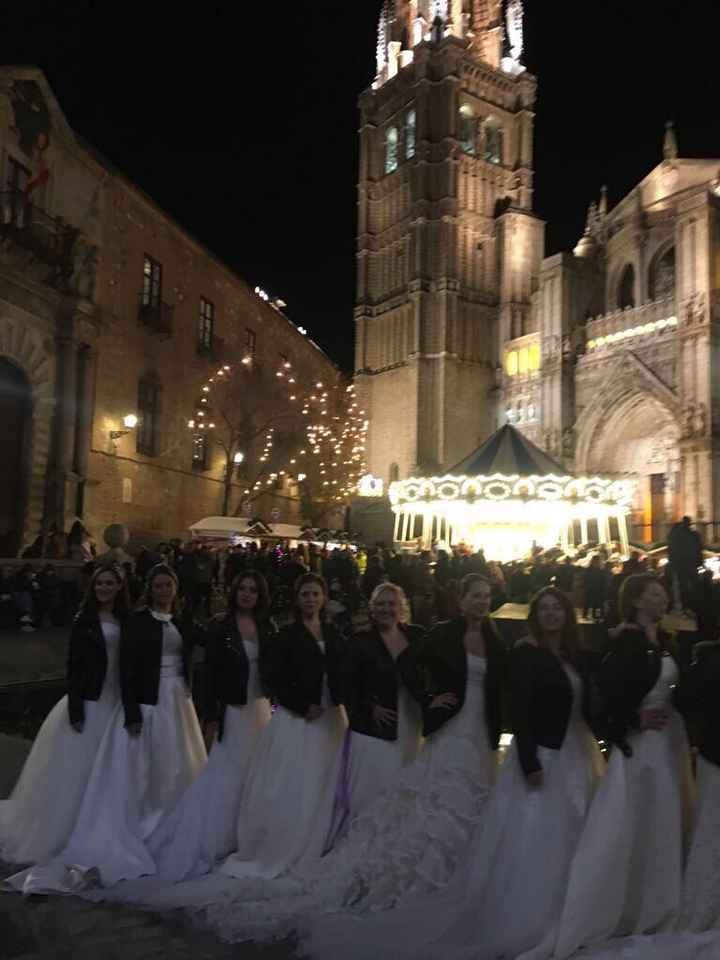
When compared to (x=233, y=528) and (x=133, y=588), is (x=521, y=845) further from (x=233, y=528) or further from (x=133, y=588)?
(x=233, y=528)

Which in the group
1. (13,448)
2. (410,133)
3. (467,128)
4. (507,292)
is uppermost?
(467,128)

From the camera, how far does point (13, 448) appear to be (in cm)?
1958

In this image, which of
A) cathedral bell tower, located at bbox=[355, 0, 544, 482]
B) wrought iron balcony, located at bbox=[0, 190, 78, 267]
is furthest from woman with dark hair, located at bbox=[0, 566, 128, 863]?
cathedral bell tower, located at bbox=[355, 0, 544, 482]

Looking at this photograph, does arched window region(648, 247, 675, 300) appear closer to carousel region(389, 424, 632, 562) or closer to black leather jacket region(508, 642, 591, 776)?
carousel region(389, 424, 632, 562)

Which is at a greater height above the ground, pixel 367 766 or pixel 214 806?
pixel 367 766

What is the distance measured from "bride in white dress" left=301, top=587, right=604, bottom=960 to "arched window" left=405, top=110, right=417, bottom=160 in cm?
4787

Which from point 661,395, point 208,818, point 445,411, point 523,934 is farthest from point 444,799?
point 445,411

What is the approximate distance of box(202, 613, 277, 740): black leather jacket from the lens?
5414 mm

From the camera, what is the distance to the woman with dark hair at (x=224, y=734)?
16.7 ft

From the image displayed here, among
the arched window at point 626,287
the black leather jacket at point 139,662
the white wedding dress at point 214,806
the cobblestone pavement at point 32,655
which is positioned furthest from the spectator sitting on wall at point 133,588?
the arched window at point 626,287

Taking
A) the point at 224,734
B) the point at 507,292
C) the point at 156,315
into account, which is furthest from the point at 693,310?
the point at 224,734

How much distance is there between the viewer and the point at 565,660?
4328 millimetres

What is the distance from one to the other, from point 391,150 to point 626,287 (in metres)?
18.3

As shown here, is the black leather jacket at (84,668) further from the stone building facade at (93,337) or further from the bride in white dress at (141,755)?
the stone building facade at (93,337)
